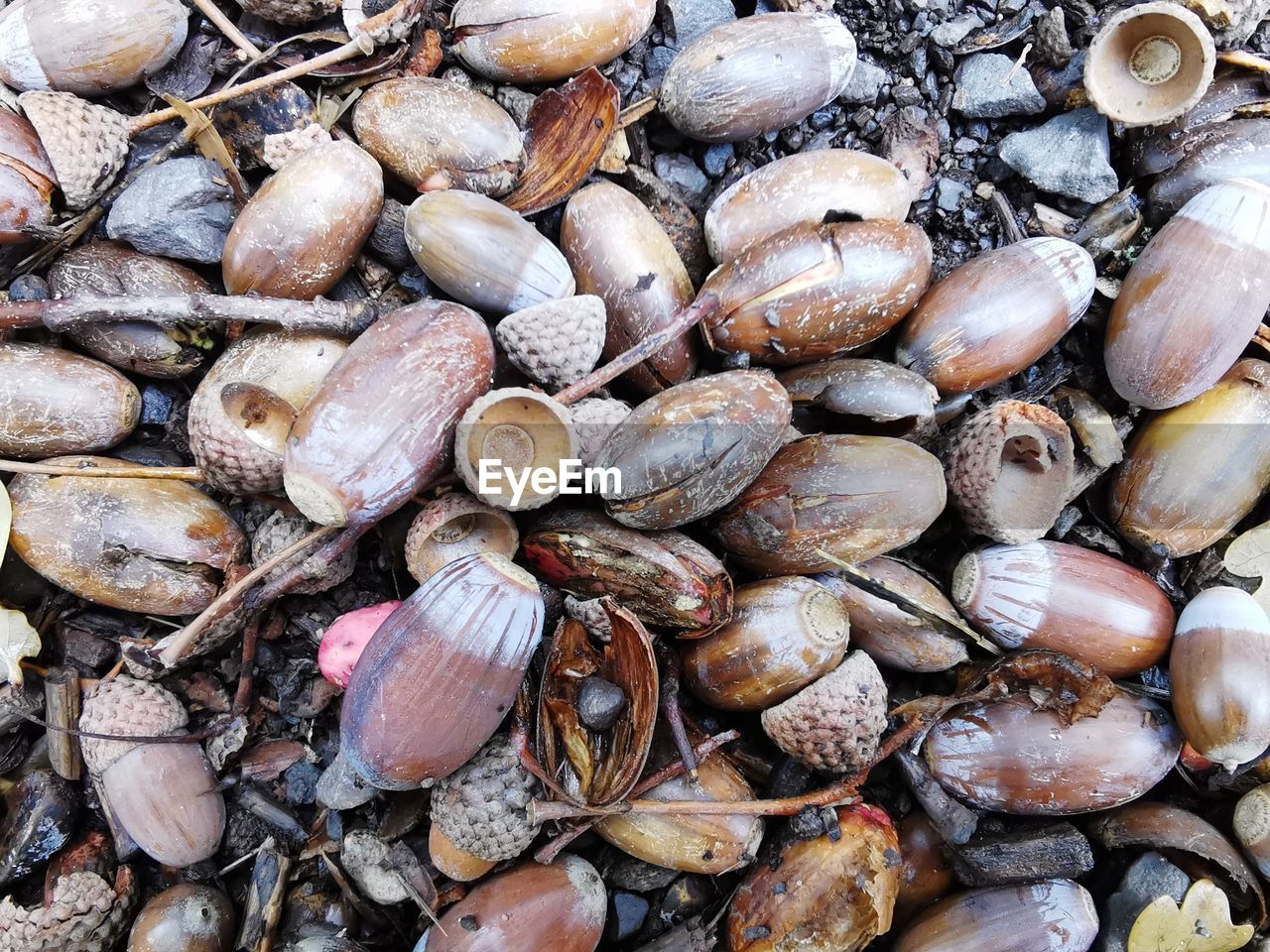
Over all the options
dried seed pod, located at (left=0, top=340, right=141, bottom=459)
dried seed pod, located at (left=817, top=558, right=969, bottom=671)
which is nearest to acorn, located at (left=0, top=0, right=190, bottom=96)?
dried seed pod, located at (left=0, top=340, right=141, bottom=459)

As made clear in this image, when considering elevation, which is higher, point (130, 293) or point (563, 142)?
point (563, 142)

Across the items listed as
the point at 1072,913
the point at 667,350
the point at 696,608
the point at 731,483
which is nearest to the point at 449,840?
the point at 696,608

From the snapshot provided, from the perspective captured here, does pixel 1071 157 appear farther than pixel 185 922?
Yes

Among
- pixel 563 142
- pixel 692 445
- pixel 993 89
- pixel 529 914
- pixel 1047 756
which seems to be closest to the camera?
pixel 692 445

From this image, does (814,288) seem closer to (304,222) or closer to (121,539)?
(304,222)

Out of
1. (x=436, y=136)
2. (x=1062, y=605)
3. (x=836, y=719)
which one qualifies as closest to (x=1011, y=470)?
(x=1062, y=605)

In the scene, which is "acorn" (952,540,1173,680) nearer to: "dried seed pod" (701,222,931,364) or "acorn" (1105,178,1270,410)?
"acorn" (1105,178,1270,410)

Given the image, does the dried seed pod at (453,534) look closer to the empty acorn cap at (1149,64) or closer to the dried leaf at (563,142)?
the dried leaf at (563,142)
